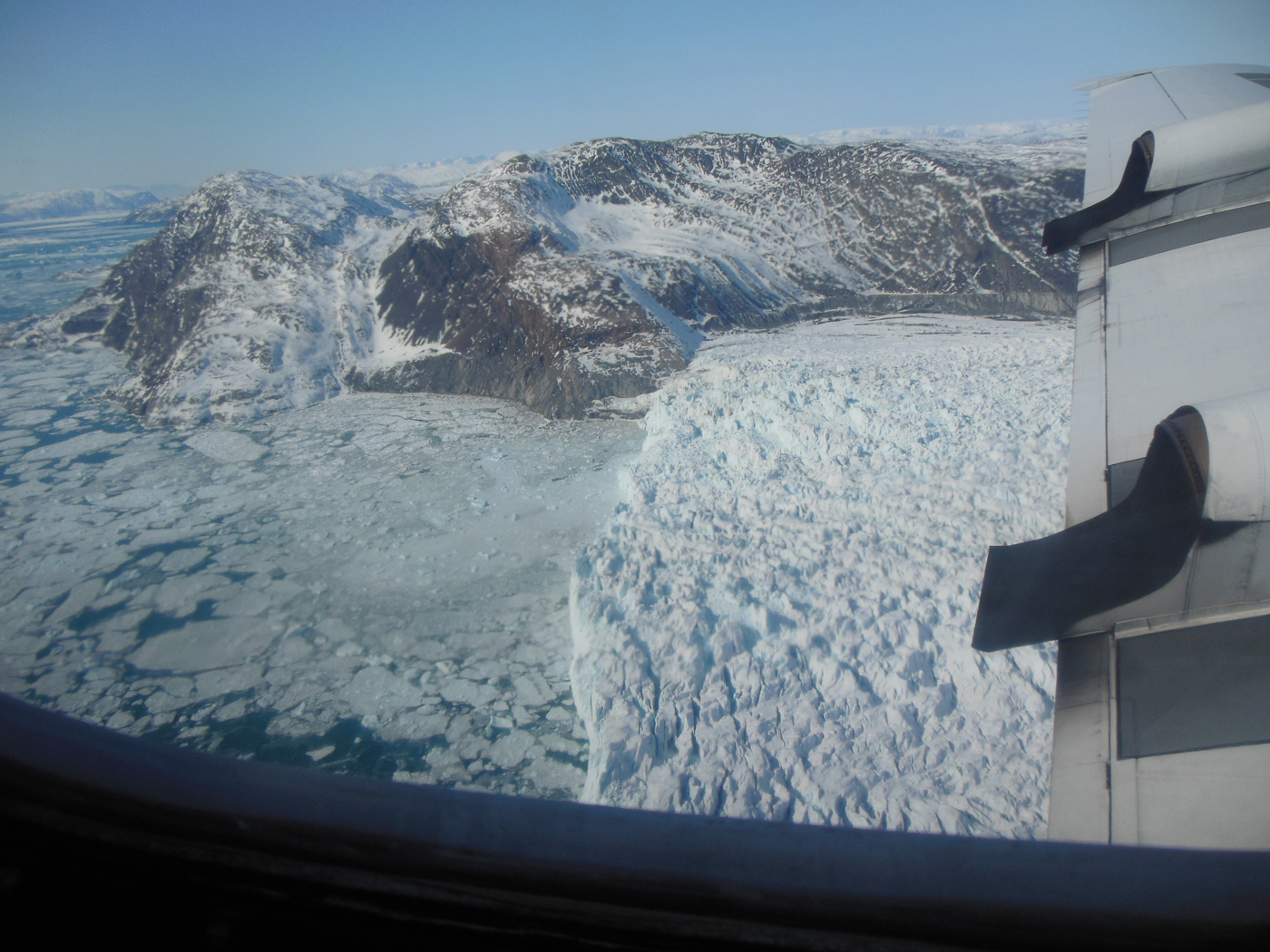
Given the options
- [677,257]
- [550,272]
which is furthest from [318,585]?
[677,257]

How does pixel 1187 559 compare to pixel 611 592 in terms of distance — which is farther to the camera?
pixel 611 592

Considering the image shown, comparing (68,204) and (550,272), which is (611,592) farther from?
(68,204)

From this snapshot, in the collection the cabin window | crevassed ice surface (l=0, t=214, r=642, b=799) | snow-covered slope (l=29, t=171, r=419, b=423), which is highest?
snow-covered slope (l=29, t=171, r=419, b=423)

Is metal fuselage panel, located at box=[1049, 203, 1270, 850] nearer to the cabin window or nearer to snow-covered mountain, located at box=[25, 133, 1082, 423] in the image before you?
the cabin window

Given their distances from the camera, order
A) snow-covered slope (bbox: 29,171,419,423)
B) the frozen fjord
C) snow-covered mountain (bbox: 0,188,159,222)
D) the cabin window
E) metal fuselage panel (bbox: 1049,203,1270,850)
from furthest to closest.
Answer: snow-covered mountain (bbox: 0,188,159,222) → snow-covered slope (bbox: 29,171,419,423) → the frozen fjord → the cabin window → metal fuselage panel (bbox: 1049,203,1270,850)

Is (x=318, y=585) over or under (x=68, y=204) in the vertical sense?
under

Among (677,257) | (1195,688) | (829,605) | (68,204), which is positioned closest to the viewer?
(1195,688)

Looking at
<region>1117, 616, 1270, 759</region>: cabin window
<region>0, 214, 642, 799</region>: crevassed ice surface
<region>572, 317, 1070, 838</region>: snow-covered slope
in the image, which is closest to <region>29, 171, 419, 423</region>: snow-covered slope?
<region>0, 214, 642, 799</region>: crevassed ice surface

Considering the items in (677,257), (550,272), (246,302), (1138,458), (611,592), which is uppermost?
(677,257)
